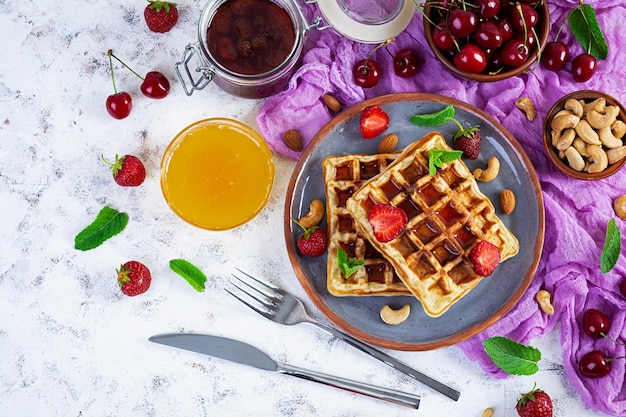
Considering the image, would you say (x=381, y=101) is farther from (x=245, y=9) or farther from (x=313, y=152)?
(x=245, y=9)

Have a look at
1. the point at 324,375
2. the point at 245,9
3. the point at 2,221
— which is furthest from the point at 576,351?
the point at 2,221

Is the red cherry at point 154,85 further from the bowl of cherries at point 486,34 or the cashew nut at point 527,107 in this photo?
the cashew nut at point 527,107

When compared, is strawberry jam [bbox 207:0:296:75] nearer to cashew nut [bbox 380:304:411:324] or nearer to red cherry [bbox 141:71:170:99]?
red cherry [bbox 141:71:170:99]

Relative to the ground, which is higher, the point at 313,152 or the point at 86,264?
the point at 313,152

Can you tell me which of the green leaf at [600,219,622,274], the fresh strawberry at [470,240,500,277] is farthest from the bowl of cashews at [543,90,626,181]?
the fresh strawberry at [470,240,500,277]

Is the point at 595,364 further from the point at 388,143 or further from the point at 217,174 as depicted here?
the point at 217,174
